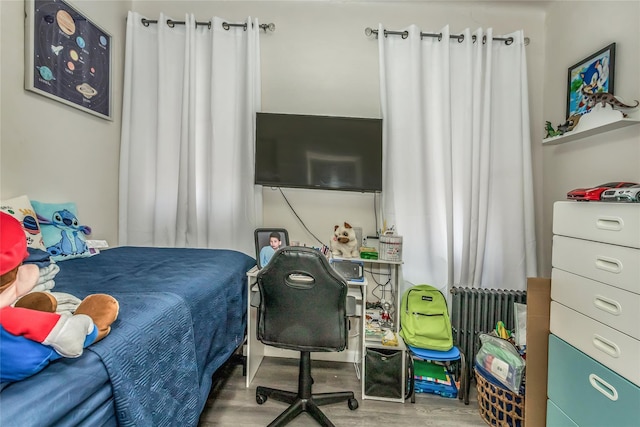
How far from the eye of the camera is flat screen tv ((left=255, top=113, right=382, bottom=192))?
7.30 ft

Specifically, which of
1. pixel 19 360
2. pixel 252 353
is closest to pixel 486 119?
pixel 252 353

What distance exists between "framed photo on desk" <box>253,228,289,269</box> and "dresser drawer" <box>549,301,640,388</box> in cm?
160

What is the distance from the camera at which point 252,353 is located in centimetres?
200

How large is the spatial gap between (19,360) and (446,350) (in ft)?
6.50

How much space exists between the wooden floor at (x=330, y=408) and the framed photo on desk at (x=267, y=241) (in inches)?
30.5

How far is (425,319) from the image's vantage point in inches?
78.1

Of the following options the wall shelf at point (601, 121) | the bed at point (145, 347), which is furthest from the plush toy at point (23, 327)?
the wall shelf at point (601, 121)

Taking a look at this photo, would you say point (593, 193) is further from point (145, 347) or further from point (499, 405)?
point (145, 347)

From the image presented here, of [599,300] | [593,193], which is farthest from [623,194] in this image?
[599,300]

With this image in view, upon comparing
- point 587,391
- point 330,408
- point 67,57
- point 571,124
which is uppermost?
point 67,57

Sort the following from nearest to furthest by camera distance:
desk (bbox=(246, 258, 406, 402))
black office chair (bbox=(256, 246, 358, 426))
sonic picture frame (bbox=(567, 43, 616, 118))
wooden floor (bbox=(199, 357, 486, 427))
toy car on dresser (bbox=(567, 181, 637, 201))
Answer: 1. toy car on dresser (bbox=(567, 181, 637, 201))
2. black office chair (bbox=(256, 246, 358, 426))
3. wooden floor (bbox=(199, 357, 486, 427))
4. sonic picture frame (bbox=(567, 43, 616, 118))
5. desk (bbox=(246, 258, 406, 402))

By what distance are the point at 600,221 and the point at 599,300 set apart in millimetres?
325

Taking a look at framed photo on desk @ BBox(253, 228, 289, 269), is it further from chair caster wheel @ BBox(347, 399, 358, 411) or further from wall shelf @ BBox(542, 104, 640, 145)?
wall shelf @ BBox(542, 104, 640, 145)

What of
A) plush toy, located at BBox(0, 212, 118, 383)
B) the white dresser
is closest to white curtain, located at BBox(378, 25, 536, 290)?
the white dresser
